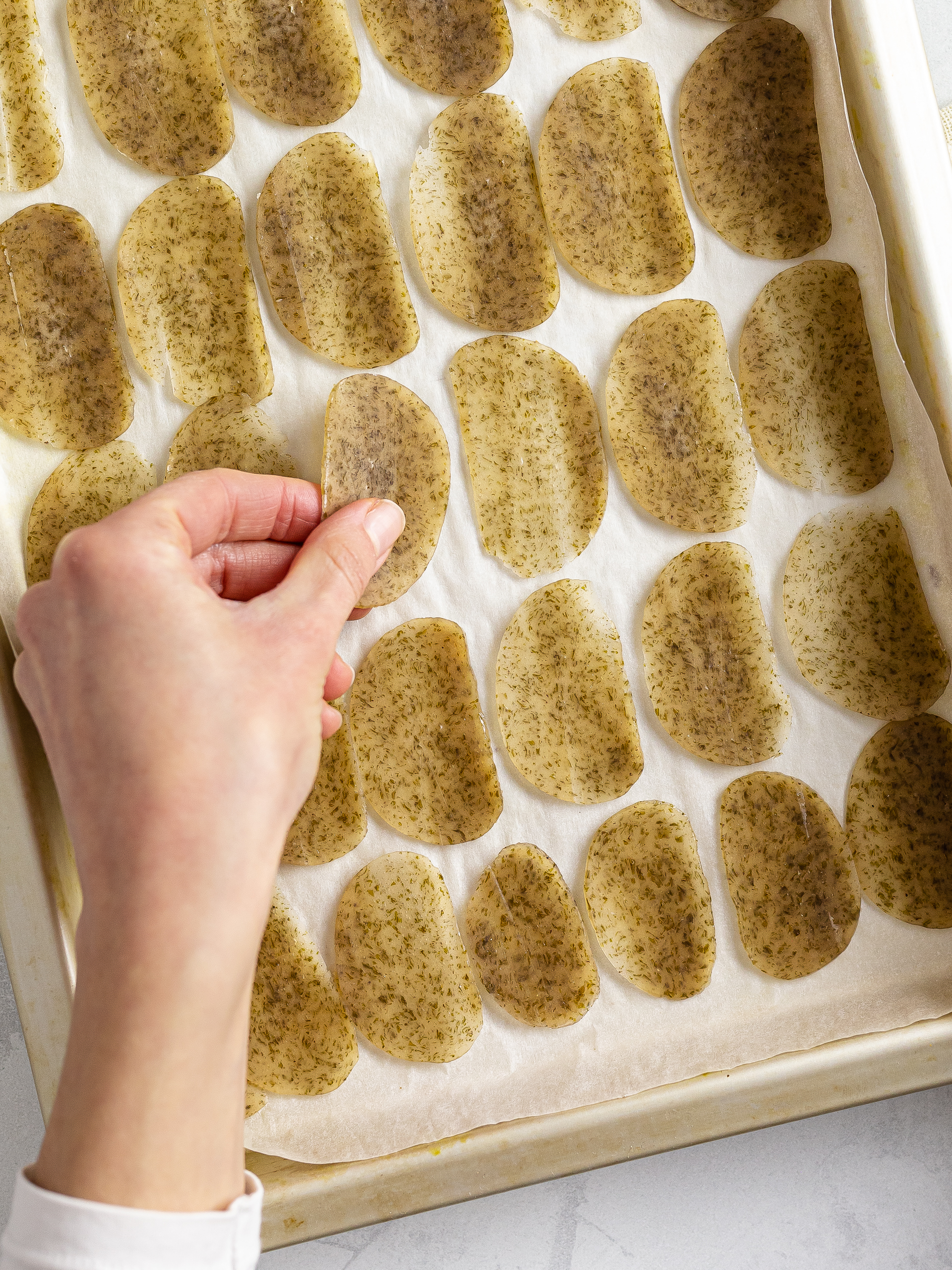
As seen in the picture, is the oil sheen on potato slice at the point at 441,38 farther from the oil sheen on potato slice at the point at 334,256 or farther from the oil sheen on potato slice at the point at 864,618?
the oil sheen on potato slice at the point at 864,618

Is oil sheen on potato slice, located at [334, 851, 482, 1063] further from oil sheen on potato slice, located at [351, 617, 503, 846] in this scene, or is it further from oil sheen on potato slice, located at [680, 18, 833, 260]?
oil sheen on potato slice, located at [680, 18, 833, 260]

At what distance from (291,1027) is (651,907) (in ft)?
0.83

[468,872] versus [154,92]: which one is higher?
[154,92]

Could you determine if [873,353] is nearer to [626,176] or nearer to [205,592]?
[626,176]

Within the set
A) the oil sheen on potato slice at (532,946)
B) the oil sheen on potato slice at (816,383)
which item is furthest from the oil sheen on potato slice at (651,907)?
the oil sheen on potato slice at (816,383)

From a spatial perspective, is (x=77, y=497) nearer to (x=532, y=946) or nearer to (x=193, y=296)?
(x=193, y=296)

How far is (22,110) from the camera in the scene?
0.61 metres

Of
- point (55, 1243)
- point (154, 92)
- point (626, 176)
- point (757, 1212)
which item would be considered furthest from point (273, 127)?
point (757, 1212)

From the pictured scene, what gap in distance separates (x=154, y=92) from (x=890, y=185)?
1.59 feet

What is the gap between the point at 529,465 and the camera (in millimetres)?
626

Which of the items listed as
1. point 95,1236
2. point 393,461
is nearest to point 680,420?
point 393,461

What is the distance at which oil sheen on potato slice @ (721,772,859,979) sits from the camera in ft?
2.05

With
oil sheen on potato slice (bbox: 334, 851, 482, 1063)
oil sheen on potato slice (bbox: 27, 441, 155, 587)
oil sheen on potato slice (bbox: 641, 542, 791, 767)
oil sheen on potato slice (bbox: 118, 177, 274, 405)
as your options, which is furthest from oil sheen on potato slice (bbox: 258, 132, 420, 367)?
oil sheen on potato slice (bbox: 334, 851, 482, 1063)

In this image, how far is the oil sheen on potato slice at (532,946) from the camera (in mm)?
623
